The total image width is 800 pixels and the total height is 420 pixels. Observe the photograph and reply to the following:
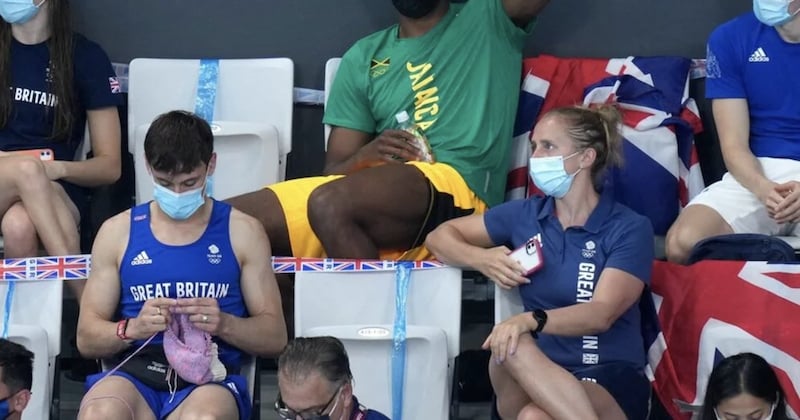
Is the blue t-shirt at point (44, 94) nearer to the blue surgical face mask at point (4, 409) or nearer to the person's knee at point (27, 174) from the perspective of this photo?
the person's knee at point (27, 174)

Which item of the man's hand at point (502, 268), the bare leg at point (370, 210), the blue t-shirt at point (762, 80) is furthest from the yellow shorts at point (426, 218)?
the blue t-shirt at point (762, 80)

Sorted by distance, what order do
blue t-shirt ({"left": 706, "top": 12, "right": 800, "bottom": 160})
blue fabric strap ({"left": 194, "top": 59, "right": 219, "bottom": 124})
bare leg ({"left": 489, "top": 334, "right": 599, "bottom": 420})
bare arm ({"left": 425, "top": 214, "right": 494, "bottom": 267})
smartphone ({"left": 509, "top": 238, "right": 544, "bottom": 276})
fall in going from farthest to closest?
1. blue fabric strap ({"left": 194, "top": 59, "right": 219, "bottom": 124})
2. blue t-shirt ({"left": 706, "top": 12, "right": 800, "bottom": 160})
3. bare arm ({"left": 425, "top": 214, "right": 494, "bottom": 267})
4. smartphone ({"left": 509, "top": 238, "right": 544, "bottom": 276})
5. bare leg ({"left": 489, "top": 334, "right": 599, "bottom": 420})

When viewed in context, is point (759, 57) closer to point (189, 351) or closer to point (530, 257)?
point (530, 257)

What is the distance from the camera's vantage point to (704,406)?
3.99 m

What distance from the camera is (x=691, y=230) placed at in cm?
454

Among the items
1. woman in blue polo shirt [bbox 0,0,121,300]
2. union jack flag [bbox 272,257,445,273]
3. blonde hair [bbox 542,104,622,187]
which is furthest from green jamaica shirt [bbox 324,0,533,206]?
woman in blue polo shirt [bbox 0,0,121,300]

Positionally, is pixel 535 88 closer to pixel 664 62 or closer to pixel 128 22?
pixel 664 62

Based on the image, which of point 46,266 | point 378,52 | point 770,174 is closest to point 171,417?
point 46,266

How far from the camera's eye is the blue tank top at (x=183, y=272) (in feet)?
13.4

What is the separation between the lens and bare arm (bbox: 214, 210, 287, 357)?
4.05 m

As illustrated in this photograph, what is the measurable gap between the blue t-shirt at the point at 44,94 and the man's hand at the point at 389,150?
92cm

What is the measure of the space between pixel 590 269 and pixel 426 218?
0.82 meters

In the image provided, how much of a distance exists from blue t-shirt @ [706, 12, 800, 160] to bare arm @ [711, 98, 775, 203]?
4 centimetres

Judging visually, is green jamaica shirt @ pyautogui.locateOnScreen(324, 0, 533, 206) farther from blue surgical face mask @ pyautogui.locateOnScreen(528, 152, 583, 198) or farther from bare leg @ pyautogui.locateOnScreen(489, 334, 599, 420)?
bare leg @ pyautogui.locateOnScreen(489, 334, 599, 420)
